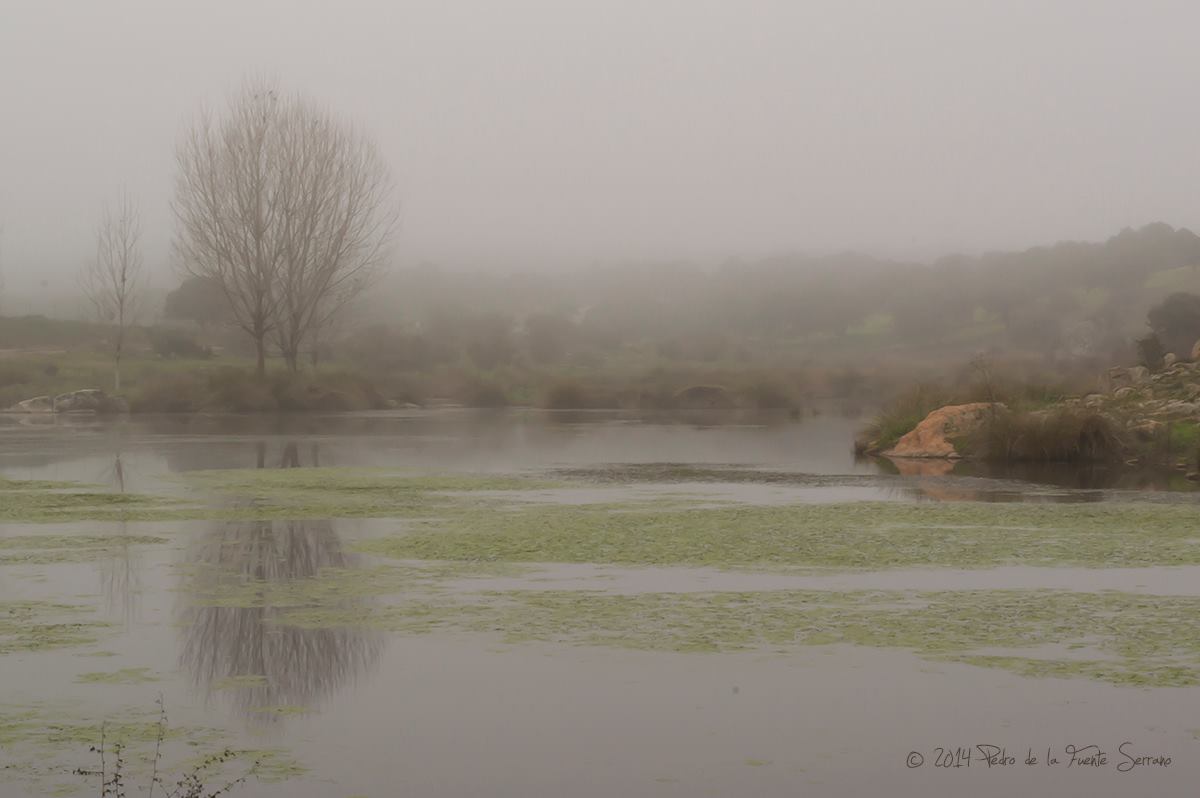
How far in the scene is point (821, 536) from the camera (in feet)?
40.4

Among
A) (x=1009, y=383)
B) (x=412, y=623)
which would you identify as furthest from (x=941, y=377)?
(x=412, y=623)

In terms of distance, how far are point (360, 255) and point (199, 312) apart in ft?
105

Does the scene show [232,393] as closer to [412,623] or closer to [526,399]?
[526,399]

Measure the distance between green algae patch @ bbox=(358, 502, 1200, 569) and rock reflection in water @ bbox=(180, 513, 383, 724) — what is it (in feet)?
4.43

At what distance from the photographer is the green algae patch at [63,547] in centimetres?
1049

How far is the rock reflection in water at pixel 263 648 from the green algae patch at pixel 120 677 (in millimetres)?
206

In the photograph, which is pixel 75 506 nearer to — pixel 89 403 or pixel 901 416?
pixel 901 416

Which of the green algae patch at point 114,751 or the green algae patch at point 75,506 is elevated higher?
the green algae patch at point 75,506

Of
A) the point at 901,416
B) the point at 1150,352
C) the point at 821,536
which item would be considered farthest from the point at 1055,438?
the point at 821,536

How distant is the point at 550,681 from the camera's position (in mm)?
6531

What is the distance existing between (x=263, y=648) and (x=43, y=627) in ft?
4.89

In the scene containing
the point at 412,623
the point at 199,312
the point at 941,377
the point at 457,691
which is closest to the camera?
the point at 457,691

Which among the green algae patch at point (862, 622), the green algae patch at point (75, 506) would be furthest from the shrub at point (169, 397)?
the green algae patch at point (862, 622)

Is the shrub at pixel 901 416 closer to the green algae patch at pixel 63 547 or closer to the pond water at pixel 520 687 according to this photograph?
the pond water at pixel 520 687
